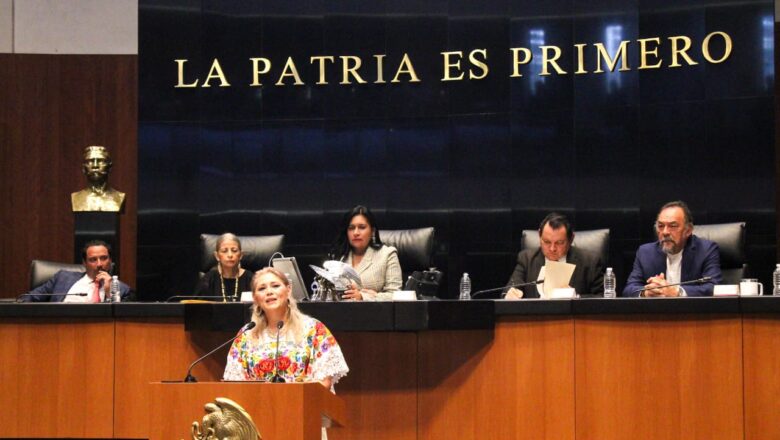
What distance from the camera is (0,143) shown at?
922cm

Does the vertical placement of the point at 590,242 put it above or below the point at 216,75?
below

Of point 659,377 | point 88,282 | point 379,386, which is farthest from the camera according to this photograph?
point 88,282

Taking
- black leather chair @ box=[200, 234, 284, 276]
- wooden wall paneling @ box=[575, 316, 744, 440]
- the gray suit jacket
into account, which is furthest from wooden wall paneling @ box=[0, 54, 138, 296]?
wooden wall paneling @ box=[575, 316, 744, 440]

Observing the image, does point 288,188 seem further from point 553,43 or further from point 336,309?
point 336,309

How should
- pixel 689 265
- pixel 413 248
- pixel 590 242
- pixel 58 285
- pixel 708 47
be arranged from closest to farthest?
pixel 689 265
pixel 590 242
pixel 413 248
pixel 58 285
pixel 708 47

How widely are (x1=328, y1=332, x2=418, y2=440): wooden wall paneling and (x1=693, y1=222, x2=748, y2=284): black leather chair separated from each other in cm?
199

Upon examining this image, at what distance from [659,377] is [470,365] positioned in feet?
2.83

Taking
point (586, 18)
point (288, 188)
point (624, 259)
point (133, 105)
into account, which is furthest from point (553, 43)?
point (133, 105)

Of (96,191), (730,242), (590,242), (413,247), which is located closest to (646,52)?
(590,242)

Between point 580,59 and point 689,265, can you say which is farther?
point 580,59

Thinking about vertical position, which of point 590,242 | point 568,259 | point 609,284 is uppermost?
point 590,242

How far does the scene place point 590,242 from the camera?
6.93m

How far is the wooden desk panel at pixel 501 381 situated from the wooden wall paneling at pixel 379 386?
0.19 feet

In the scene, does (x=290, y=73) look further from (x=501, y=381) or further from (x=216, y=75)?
(x=501, y=381)
